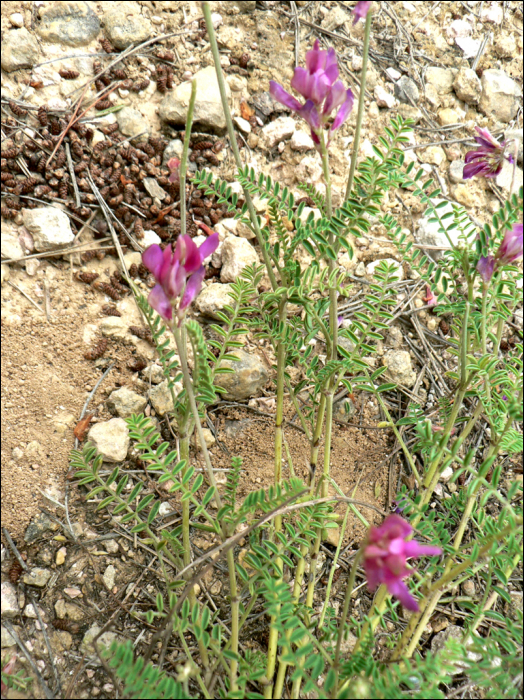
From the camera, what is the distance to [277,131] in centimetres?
248

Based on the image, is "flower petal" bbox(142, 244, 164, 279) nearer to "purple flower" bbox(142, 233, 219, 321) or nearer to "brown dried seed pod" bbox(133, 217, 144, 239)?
"purple flower" bbox(142, 233, 219, 321)

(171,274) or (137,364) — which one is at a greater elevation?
(171,274)

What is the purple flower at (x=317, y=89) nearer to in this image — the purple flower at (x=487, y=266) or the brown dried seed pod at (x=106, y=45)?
the purple flower at (x=487, y=266)

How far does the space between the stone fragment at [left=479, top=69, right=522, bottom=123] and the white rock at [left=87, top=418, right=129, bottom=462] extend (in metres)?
2.36

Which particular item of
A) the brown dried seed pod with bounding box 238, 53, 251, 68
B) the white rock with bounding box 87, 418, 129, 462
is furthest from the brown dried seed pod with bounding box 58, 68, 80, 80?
the white rock with bounding box 87, 418, 129, 462

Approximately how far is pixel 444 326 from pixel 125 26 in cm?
186

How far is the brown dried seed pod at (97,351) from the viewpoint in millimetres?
1987

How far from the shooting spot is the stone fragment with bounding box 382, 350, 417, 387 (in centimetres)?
220

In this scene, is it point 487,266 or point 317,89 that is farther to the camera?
point 487,266

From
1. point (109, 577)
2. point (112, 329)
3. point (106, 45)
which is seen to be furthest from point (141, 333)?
point (106, 45)

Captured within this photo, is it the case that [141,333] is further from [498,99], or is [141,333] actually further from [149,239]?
[498,99]

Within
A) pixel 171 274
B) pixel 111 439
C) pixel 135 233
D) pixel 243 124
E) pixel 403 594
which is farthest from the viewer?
pixel 243 124

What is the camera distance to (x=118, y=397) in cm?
193

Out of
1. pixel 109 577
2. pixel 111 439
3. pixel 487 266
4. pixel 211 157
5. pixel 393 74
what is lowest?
pixel 109 577
